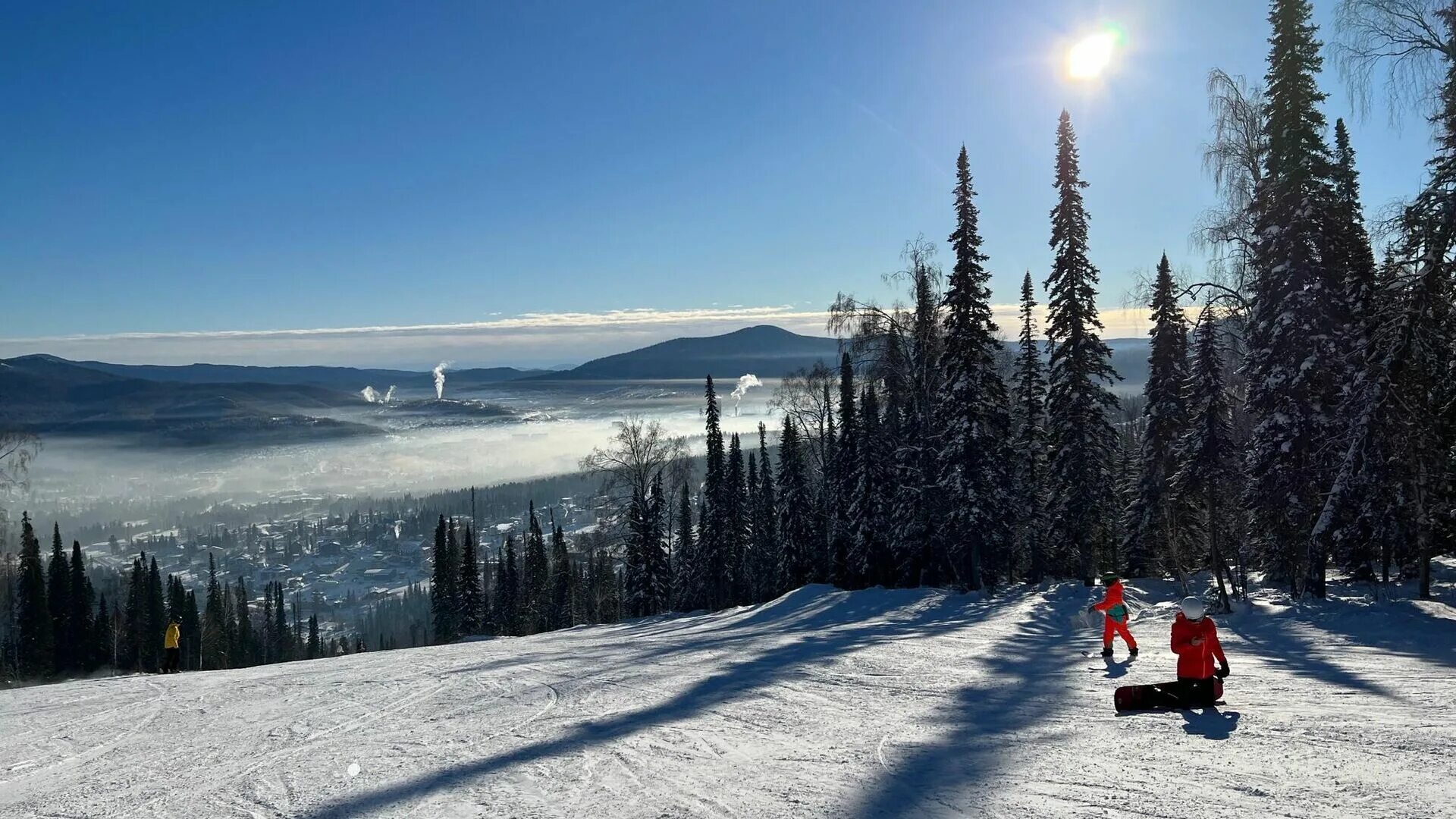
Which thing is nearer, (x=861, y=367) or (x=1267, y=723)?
(x=1267, y=723)

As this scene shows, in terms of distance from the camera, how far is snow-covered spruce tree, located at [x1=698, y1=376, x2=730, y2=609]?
52281 mm

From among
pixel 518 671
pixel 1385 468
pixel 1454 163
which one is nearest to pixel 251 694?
pixel 518 671

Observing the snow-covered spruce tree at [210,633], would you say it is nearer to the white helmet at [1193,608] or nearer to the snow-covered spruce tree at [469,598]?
the snow-covered spruce tree at [469,598]

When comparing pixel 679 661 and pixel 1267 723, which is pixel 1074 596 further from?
pixel 1267 723

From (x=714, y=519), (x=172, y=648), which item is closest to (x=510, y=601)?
(x=714, y=519)

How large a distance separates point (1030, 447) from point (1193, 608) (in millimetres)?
29686

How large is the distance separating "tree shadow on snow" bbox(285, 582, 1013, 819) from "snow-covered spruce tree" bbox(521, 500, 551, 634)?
4632cm

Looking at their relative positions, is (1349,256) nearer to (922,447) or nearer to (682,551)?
(922,447)

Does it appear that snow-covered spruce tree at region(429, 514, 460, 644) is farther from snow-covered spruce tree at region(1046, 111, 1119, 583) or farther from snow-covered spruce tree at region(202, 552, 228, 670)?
snow-covered spruce tree at region(1046, 111, 1119, 583)

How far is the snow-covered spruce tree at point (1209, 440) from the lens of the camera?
22.7 meters

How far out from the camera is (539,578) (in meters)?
68.9

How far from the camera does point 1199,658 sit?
8.33m

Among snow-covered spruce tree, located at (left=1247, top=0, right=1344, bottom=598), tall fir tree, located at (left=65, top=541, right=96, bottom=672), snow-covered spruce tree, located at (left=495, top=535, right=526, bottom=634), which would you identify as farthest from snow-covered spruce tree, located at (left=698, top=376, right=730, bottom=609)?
tall fir tree, located at (left=65, top=541, right=96, bottom=672)

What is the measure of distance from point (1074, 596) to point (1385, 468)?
986cm
